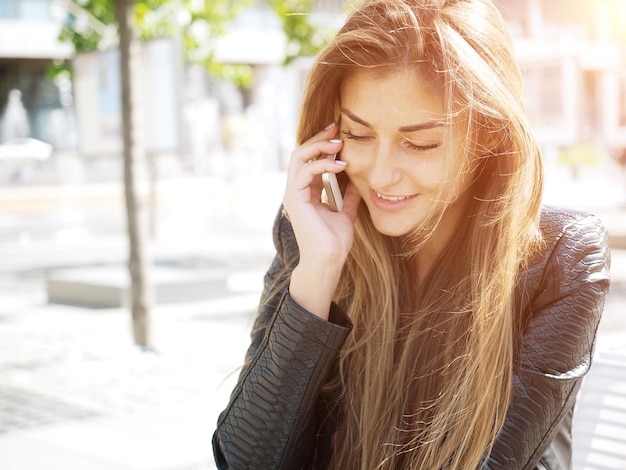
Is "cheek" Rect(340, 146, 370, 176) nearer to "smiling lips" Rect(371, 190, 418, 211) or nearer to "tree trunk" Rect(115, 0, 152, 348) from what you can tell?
"smiling lips" Rect(371, 190, 418, 211)

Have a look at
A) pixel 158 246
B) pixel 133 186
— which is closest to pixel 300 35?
pixel 158 246

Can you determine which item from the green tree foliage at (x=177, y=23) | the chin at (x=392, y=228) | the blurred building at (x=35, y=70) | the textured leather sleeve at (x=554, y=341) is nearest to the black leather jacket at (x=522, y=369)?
the textured leather sleeve at (x=554, y=341)

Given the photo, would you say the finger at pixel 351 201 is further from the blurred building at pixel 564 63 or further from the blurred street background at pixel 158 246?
the blurred building at pixel 564 63

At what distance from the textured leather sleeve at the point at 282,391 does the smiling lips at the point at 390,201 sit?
0.24 meters

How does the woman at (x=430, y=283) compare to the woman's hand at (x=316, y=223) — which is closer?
the woman at (x=430, y=283)

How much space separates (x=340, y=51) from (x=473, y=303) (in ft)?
1.92

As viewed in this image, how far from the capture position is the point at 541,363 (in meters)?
1.73

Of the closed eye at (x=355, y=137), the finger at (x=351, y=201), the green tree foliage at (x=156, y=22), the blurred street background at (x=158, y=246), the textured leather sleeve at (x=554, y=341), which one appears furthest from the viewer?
the green tree foliage at (x=156, y=22)

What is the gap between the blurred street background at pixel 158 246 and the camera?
12.5 feet

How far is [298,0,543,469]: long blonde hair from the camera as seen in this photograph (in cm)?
176

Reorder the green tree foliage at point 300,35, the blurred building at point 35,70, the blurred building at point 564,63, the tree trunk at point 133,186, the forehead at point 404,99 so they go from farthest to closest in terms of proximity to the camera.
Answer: the blurred building at point 35,70 < the green tree foliage at point 300,35 < the blurred building at point 564,63 < the tree trunk at point 133,186 < the forehead at point 404,99

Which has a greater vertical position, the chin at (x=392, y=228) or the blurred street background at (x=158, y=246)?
the chin at (x=392, y=228)

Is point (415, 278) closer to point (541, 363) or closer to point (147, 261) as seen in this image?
point (541, 363)

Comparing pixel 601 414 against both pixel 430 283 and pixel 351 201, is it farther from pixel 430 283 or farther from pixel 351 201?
pixel 351 201
